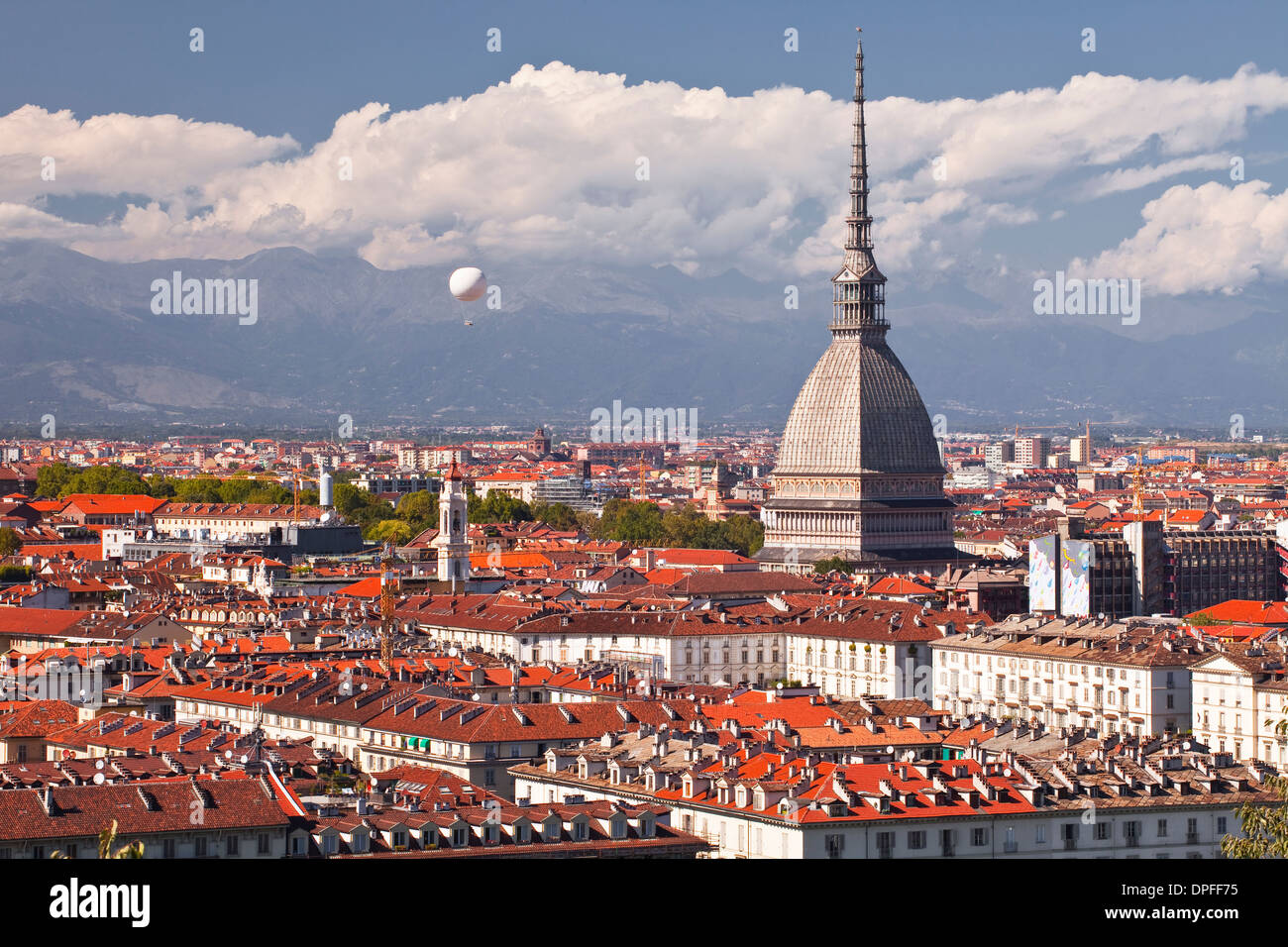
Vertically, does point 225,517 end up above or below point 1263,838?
above

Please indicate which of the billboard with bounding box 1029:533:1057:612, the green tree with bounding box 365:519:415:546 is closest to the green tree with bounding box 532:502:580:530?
the green tree with bounding box 365:519:415:546

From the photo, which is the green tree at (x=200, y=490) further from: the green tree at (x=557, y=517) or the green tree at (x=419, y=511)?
the green tree at (x=557, y=517)

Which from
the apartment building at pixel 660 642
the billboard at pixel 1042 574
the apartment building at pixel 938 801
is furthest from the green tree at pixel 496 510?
the apartment building at pixel 938 801

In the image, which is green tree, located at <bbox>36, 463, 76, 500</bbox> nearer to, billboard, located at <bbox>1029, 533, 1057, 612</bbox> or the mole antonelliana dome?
the mole antonelliana dome

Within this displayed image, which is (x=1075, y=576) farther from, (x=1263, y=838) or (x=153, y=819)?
(x=1263, y=838)

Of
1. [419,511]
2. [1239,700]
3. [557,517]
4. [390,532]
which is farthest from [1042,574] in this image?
[557,517]
